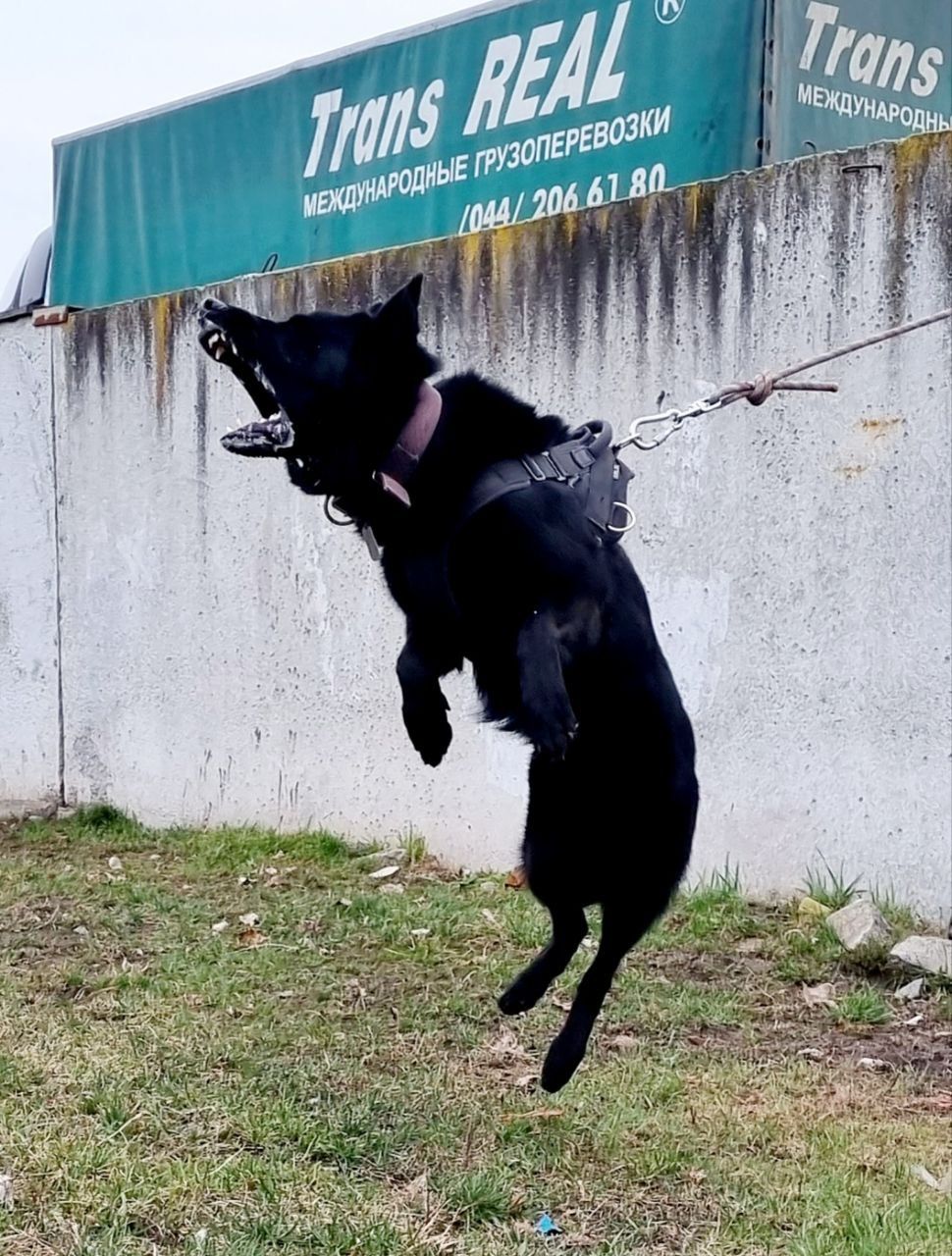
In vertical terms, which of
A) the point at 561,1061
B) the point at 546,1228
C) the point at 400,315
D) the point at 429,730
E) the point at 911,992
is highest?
the point at 400,315

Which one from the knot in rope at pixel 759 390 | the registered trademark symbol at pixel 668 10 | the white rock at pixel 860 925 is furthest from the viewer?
the registered trademark symbol at pixel 668 10

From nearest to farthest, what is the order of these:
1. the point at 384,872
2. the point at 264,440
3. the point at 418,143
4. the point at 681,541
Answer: the point at 264,440
the point at 681,541
the point at 384,872
the point at 418,143

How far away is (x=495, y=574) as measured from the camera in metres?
3.21

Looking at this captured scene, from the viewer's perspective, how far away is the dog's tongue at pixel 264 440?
10.3 feet

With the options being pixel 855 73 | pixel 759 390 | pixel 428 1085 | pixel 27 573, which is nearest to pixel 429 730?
pixel 759 390

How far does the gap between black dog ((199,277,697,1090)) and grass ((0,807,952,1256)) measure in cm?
52

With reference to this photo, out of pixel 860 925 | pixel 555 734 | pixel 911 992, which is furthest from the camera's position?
pixel 860 925

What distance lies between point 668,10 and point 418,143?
141cm

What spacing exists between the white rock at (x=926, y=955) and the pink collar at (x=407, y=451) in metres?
2.68

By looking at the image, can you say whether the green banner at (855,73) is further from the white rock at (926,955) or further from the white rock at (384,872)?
the white rock at (384,872)

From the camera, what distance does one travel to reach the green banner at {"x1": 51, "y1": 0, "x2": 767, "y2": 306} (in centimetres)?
623

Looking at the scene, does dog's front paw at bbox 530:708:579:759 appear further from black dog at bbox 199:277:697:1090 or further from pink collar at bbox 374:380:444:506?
pink collar at bbox 374:380:444:506

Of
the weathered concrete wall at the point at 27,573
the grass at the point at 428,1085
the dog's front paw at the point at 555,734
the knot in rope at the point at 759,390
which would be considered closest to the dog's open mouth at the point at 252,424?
the dog's front paw at the point at 555,734

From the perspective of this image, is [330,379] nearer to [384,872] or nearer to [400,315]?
[400,315]
